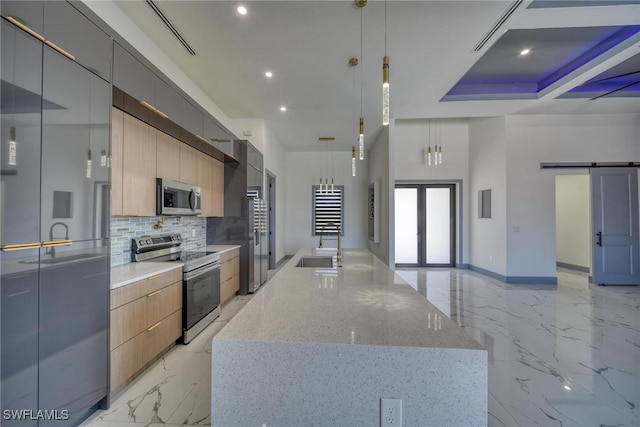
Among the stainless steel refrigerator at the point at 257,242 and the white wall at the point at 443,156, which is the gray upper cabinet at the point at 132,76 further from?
the white wall at the point at 443,156

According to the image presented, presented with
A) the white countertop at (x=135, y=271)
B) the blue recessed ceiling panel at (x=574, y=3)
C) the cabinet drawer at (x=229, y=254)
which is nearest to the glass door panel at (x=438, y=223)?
the blue recessed ceiling panel at (x=574, y=3)

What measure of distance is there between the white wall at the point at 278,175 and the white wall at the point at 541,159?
196 inches

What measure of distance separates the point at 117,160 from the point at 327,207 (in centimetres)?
579

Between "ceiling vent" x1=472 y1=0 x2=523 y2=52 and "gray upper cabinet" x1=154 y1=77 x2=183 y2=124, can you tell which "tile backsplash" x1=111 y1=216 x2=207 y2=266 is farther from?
"ceiling vent" x1=472 y1=0 x2=523 y2=52

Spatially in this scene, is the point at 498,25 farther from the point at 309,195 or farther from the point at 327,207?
the point at 309,195

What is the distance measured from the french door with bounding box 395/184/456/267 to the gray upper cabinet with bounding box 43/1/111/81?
6.08 meters

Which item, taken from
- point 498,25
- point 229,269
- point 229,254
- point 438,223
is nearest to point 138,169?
point 229,254

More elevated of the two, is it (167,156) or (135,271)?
(167,156)

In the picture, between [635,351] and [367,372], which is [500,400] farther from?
[635,351]

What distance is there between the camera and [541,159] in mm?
5059

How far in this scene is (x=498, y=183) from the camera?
5277 mm

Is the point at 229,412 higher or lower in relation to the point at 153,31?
lower

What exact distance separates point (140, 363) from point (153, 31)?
10.6ft

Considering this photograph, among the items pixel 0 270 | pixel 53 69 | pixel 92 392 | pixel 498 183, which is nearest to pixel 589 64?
pixel 498 183
